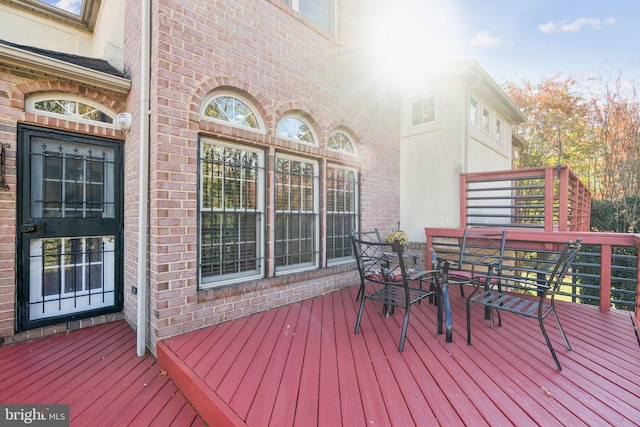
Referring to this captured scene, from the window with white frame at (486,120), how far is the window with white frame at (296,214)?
Result: 506cm

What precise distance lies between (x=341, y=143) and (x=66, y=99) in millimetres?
3538

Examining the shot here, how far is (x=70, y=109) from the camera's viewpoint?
3.12 m

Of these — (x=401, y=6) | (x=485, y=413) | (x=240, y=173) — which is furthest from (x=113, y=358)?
(x=401, y=6)

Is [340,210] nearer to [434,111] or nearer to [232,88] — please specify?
[232,88]

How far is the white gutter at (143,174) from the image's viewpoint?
2.67 metres

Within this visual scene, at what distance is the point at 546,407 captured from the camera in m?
1.68

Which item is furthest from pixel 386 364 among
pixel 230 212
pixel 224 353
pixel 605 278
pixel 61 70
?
pixel 61 70

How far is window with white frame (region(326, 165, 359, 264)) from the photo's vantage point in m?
4.43

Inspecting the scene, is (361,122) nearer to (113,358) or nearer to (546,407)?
(546,407)

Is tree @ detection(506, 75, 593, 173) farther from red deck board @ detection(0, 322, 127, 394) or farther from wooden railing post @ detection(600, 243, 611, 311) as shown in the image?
red deck board @ detection(0, 322, 127, 394)

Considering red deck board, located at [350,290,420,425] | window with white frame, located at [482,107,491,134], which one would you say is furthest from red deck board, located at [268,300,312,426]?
window with white frame, located at [482,107,491,134]

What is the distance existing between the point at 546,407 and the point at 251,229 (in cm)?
302

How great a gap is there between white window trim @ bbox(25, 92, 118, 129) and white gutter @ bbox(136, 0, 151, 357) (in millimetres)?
1019

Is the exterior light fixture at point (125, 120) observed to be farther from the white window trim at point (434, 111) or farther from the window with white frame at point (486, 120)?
the window with white frame at point (486, 120)
